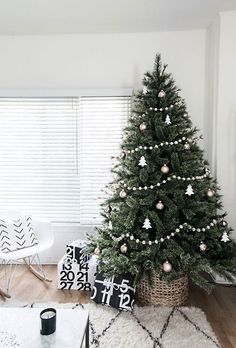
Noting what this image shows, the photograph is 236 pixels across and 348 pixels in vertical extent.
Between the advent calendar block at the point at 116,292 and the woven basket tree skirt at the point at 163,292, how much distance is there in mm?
156

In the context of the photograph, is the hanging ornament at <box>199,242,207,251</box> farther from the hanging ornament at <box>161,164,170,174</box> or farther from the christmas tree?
the hanging ornament at <box>161,164,170,174</box>

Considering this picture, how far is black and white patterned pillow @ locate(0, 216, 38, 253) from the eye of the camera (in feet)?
9.94

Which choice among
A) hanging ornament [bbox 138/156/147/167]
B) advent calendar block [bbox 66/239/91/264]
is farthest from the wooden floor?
hanging ornament [bbox 138/156/147/167]

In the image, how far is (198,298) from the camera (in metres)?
2.79

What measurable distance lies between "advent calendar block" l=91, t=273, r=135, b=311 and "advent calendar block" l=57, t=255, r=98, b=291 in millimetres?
278

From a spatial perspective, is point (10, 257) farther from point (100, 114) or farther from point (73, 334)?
point (100, 114)

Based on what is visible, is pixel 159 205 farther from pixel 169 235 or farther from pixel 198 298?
pixel 198 298

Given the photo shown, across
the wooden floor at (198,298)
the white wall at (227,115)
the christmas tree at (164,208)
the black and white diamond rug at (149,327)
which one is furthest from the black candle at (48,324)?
the white wall at (227,115)

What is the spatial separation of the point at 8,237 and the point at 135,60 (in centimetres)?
236

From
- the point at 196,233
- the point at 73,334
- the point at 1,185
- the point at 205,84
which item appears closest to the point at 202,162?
the point at 196,233

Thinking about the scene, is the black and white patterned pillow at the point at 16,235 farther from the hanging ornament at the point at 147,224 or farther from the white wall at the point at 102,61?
the white wall at the point at 102,61

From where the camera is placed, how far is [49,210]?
11.8 feet

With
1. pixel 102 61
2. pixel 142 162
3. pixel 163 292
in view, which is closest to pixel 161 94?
pixel 142 162

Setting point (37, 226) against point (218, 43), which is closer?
point (218, 43)
